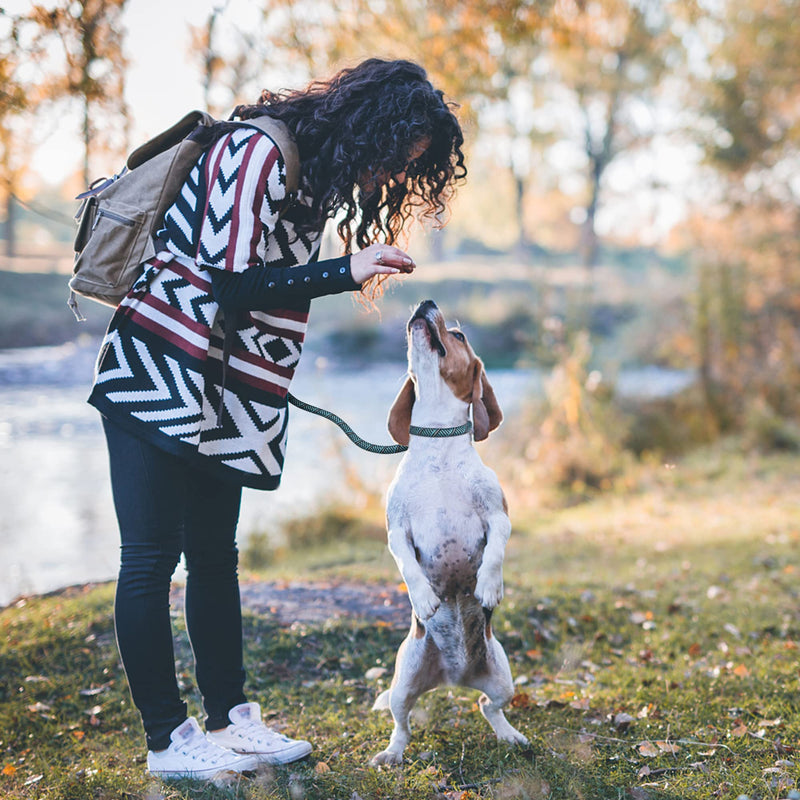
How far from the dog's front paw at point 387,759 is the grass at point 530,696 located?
0.14 feet

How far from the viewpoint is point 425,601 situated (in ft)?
8.56

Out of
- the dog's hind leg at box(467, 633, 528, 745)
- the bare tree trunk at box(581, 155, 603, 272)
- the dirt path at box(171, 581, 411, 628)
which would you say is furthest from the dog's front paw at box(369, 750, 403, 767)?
the bare tree trunk at box(581, 155, 603, 272)

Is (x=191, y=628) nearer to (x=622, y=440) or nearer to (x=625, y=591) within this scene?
(x=625, y=591)

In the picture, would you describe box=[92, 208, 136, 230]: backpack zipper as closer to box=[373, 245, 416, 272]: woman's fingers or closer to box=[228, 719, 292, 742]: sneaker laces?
box=[373, 245, 416, 272]: woman's fingers

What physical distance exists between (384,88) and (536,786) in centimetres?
226

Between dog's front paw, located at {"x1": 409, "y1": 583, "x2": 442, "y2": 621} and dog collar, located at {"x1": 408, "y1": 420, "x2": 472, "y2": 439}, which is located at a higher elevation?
dog collar, located at {"x1": 408, "y1": 420, "x2": 472, "y2": 439}

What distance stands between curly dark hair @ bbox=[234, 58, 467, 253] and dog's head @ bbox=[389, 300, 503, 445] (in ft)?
1.44

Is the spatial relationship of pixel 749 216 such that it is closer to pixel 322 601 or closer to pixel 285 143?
pixel 322 601

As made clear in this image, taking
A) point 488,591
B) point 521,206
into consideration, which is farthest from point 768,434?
point 521,206

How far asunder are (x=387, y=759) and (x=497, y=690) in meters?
0.45

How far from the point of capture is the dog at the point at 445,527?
9.04 ft

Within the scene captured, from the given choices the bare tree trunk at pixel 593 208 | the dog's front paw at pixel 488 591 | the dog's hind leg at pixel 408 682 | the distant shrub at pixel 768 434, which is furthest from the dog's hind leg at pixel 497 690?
the bare tree trunk at pixel 593 208

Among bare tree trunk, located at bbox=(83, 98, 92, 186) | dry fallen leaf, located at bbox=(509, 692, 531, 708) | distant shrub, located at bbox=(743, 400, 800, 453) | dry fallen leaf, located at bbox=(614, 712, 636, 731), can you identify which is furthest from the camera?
distant shrub, located at bbox=(743, 400, 800, 453)

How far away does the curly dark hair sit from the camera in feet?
8.00
